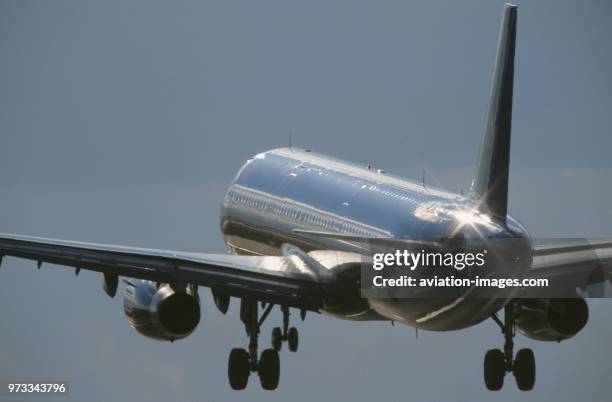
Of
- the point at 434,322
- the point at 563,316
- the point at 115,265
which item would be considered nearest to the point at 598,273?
the point at 563,316

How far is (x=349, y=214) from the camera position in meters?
109

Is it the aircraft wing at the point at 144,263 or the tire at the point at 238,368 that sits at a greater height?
the aircraft wing at the point at 144,263

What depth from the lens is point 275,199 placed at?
115 metres

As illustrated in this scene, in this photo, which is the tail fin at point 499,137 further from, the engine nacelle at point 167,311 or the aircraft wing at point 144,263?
the engine nacelle at point 167,311

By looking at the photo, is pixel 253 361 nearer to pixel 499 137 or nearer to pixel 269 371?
pixel 269 371

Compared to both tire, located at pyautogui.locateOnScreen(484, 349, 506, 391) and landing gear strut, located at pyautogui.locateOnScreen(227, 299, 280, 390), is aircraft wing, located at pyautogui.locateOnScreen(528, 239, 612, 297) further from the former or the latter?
landing gear strut, located at pyautogui.locateOnScreen(227, 299, 280, 390)

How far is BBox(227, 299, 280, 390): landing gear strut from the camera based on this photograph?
110438mm

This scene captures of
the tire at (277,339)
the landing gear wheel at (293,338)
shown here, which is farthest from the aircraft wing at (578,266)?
the tire at (277,339)

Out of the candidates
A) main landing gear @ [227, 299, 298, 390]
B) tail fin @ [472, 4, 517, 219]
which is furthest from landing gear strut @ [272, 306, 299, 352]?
tail fin @ [472, 4, 517, 219]

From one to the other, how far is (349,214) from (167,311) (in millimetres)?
6601

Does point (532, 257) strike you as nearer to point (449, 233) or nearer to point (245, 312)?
point (449, 233)

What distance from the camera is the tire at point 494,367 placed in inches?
4385

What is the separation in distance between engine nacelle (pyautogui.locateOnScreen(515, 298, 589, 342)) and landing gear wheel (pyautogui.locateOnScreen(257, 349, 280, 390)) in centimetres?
819

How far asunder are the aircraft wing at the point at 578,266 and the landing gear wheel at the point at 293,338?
40.9 feet
